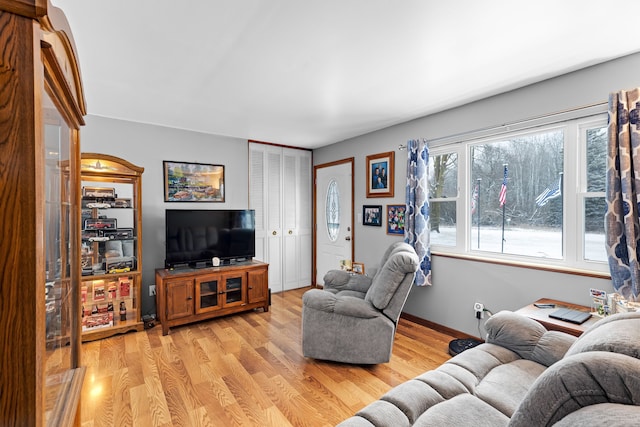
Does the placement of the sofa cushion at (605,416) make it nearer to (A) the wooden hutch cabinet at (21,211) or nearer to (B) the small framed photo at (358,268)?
(A) the wooden hutch cabinet at (21,211)

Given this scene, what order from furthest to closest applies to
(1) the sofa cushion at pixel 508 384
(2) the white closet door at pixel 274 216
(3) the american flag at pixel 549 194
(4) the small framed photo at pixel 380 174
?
(2) the white closet door at pixel 274 216, (4) the small framed photo at pixel 380 174, (3) the american flag at pixel 549 194, (1) the sofa cushion at pixel 508 384

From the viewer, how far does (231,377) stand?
246 centimetres

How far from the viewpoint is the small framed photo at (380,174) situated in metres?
3.93

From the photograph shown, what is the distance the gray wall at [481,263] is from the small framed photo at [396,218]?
93 millimetres

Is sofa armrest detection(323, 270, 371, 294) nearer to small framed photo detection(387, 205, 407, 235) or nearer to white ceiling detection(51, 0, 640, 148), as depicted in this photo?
small framed photo detection(387, 205, 407, 235)

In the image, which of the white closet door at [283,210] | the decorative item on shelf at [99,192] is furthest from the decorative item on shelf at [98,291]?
the white closet door at [283,210]

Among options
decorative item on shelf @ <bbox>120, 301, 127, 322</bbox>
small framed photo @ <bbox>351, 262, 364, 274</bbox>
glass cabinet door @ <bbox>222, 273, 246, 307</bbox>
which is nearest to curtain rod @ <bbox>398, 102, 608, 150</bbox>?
small framed photo @ <bbox>351, 262, 364, 274</bbox>

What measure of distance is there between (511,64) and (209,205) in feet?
12.2

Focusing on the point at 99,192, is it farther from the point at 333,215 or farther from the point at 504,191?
the point at 504,191

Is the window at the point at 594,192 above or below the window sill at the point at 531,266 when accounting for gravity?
above

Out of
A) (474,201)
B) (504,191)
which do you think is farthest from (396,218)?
(504,191)

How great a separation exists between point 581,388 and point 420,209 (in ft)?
9.01

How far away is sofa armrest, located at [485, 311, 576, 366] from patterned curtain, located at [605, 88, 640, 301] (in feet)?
2.62

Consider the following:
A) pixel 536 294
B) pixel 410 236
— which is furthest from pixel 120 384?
pixel 536 294
